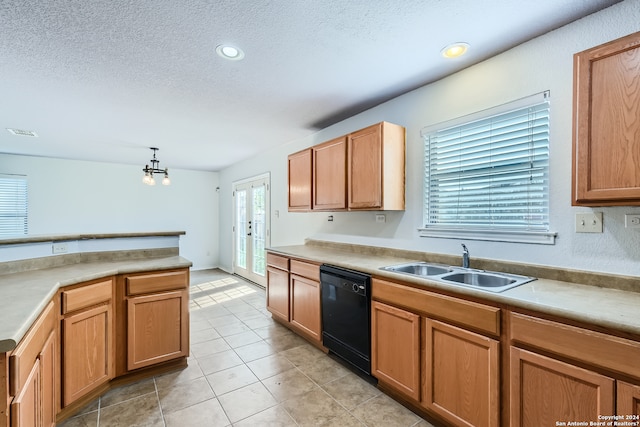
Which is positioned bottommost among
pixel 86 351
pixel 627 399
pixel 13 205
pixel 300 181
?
pixel 86 351

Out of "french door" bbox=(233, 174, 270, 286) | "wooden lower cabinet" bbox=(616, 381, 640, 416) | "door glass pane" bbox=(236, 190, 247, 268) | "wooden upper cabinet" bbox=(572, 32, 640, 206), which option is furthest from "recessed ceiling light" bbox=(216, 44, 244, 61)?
"door glass pane" bbox=(236, 190, 247, 268)

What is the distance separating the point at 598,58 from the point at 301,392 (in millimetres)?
2762

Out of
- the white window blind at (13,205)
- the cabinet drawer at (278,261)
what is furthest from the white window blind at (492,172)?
the white window blind at (13,205)

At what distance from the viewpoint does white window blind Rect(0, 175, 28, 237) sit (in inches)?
199

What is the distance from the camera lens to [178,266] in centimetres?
253

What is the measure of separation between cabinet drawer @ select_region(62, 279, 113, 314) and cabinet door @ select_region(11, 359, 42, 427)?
530 millimetres

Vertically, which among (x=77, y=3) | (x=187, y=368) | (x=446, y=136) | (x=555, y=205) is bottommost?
(x=187, y=368)

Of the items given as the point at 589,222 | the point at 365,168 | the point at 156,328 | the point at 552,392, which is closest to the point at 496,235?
the point at 589,222

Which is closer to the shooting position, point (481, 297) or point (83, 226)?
point (481, 297)

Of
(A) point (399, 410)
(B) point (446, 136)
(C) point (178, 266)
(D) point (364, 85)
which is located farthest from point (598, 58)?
(C) point (178, 266)

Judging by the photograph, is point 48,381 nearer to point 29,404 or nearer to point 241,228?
point 29,404

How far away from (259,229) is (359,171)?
317 cm

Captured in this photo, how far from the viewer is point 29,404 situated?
4.42 feet

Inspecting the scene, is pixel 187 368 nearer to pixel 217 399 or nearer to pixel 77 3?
pixel 217 399
